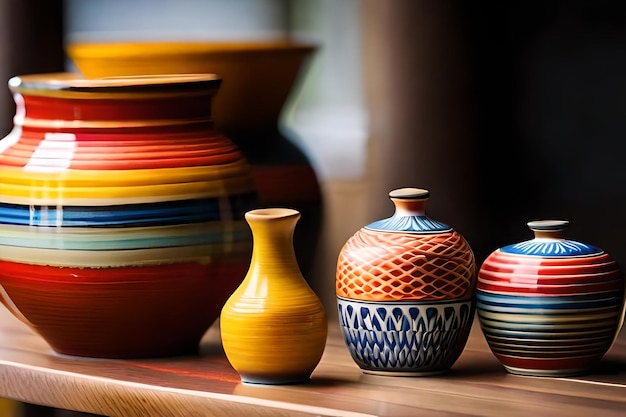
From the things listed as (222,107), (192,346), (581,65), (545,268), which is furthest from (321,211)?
(581,65)

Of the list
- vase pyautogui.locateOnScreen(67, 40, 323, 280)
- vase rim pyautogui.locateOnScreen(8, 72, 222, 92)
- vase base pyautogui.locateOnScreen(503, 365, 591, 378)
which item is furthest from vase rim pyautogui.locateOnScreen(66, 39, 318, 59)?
vase base pyautogui.locateOnScreen(503, 365, 591, 378)

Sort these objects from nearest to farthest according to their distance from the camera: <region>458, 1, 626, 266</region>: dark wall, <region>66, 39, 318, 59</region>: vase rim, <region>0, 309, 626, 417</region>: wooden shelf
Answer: <region>0, 309, 626, 417</region>: wooden shelf
<region>66, 39, 318, 59</region>: vase rim
<region>458, 1, 626, 266</region>: dark wall

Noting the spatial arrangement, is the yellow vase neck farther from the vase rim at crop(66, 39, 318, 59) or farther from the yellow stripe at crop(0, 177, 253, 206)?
the vase rim at crop(66, 39, 318, 59)

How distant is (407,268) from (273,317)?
3.9 inches

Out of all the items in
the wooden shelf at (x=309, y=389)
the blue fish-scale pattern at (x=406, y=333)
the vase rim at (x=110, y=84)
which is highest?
the vase rim at (x=110, y=84)

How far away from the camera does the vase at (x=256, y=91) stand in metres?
1.07

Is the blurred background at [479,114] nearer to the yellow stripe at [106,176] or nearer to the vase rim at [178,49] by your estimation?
the vase rim at [178,49]

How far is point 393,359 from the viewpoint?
832 millimetres

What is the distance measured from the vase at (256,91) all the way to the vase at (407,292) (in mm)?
256

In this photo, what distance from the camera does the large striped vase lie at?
34.1 inches

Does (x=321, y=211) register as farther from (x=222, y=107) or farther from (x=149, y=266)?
(x=149, y=266)

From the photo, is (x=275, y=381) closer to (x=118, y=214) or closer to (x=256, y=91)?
(x=118, y=214)

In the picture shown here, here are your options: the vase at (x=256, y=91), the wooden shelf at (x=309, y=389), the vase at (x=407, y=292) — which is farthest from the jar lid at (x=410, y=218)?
the vase at (x=256, y=91)

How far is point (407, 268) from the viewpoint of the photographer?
81cm
